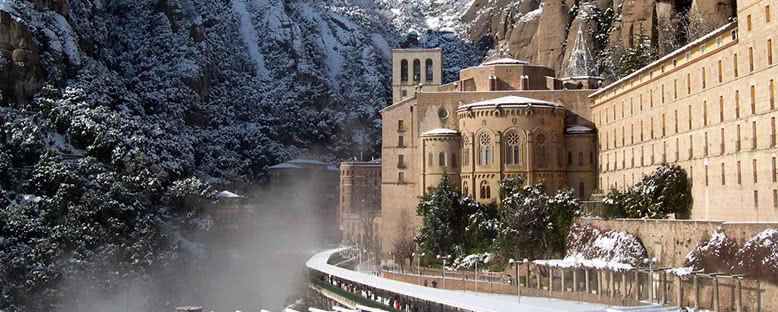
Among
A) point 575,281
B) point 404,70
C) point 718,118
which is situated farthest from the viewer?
point 404,70

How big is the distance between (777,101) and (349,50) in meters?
133

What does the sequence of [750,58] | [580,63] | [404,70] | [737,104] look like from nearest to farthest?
[750,58], [737,104], [580,63], [404,70]

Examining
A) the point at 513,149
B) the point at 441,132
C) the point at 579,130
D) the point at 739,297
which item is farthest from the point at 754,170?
the point at 441,132

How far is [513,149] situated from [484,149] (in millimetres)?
2079

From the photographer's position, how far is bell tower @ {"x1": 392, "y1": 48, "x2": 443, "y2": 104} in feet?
335

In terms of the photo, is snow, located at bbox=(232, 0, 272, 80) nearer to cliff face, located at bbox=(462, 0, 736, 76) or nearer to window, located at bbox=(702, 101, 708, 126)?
cliff face, located at bbox=(462, 0, 736, 76)

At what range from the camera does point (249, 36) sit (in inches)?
6358

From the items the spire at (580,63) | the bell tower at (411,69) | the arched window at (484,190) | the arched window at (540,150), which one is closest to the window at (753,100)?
the arched window at (540,150)

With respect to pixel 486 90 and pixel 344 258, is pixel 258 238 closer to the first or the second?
pixel 344 258

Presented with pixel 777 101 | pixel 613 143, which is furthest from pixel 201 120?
pixel 777 101

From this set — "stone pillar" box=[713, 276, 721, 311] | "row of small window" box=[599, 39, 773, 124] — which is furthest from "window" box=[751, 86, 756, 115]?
"stone pillar" box=[713, 276, 721, 311]

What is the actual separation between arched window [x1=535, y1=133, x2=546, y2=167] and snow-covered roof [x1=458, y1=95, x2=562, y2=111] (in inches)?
86.6

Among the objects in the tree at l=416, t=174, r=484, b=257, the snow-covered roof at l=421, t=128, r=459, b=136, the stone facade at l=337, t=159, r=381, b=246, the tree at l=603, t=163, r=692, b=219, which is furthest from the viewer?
the stone facade at l=337, t=159, r=381, b=246

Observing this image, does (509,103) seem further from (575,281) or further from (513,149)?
(575,281)
